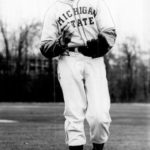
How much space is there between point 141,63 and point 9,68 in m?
23.4

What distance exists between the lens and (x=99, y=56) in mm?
5492

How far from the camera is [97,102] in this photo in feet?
17.5

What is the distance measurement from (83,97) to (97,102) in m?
0.19

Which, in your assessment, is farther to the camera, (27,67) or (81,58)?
(27,67)

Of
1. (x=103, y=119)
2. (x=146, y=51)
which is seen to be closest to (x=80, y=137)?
(x=103, y=119)

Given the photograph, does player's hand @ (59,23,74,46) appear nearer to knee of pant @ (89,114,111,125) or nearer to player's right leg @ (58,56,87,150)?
player's right leg @ (58,56,87,150)

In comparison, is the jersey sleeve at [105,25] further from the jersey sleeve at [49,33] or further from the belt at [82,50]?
the jersey sleeve at [49,33]

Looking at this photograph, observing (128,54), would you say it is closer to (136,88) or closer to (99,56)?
(136,88)

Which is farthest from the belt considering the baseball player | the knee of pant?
the knee of pant

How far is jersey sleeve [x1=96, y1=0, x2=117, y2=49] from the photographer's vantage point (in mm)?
5520

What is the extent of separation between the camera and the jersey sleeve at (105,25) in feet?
18.1

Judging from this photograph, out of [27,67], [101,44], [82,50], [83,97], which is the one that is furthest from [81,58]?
[27,67]

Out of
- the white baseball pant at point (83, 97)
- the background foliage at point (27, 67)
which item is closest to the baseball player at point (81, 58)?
the white baseball pant at point (83, 97)

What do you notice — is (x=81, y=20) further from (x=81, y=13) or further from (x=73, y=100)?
(x=73, y=100)
